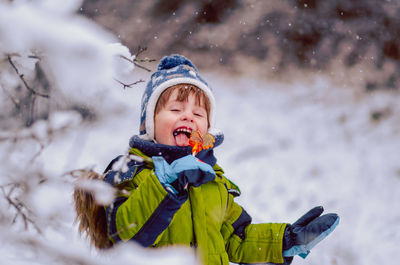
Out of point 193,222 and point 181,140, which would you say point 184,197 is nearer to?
point 193,222

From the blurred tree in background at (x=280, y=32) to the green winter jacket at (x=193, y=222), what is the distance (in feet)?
8.26

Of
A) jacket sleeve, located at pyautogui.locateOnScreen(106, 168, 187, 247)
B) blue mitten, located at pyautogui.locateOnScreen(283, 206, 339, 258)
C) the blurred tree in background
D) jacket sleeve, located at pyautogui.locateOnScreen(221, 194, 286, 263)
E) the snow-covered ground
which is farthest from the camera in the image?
the blurred tree in background

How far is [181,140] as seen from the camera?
1.69 metres

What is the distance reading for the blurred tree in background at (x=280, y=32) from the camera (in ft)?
13.1

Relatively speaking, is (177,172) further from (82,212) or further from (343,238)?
(343,238)

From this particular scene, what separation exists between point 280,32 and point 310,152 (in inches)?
59.7

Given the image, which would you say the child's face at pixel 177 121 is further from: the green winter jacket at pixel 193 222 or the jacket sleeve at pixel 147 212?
the jacket sleeve at pixel 147 212

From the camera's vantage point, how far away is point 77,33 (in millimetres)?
1026

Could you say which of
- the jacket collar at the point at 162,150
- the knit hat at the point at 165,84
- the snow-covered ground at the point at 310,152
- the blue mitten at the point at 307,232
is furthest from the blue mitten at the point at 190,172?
the snow-covered ground at the point at 310,152

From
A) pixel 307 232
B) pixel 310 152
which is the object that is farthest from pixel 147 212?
pixel 310 152

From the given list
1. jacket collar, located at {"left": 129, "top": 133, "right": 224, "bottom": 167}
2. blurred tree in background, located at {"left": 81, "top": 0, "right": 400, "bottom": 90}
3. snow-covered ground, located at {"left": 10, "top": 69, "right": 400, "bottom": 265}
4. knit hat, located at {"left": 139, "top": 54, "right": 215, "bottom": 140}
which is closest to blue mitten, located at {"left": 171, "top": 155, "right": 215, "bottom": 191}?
jacket collar, located at {"left": 129, "top": 133, "right": 224, "bottom": 167}

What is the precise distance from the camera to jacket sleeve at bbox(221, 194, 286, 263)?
1.74m

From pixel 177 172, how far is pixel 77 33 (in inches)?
24.0

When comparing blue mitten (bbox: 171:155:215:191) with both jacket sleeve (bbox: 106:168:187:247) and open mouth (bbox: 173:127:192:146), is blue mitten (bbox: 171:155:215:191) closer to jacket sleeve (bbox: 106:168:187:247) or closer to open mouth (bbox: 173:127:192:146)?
jacket sleeve (bbox: 106:168:187:247)
